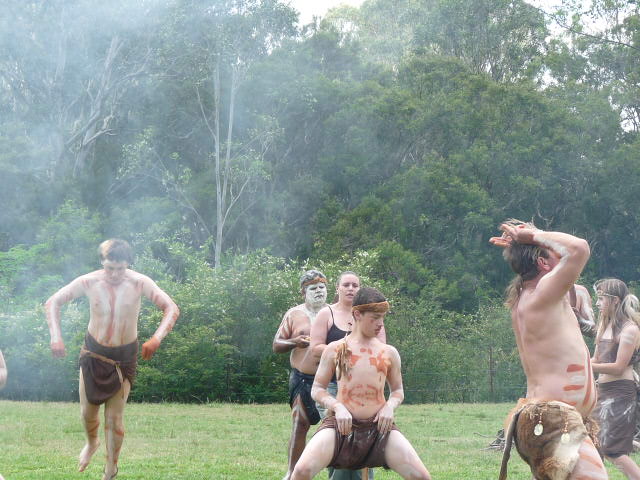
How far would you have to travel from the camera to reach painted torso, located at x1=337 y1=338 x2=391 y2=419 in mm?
5962

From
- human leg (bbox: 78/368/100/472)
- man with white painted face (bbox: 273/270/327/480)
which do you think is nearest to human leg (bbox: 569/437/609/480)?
man with white painted face (bbox: 273/270/327/480)

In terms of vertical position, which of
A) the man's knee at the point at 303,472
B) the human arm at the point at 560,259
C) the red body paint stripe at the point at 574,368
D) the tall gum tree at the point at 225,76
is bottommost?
the man's knee at the point at 303,472

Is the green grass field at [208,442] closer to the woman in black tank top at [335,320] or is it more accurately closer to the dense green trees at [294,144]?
the woman in black tank top at [335,320]

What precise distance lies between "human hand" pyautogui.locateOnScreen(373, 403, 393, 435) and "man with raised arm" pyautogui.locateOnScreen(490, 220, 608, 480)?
84 centimetres

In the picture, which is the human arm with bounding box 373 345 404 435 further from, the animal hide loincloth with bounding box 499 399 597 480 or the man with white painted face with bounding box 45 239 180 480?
the man with white painted face with bounding box 45 239 180 480

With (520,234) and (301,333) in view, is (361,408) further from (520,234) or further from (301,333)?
(301,333)

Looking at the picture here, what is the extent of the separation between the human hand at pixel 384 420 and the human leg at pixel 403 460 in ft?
0.23

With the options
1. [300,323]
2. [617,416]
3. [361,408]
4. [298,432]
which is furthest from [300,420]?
[617,416]

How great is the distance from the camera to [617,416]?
8117 mm

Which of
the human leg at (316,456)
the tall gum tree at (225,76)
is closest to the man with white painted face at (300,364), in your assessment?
the human leg at (316,456)

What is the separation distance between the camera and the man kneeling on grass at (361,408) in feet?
18.9

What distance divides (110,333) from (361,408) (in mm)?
3191

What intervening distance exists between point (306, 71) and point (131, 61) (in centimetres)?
777

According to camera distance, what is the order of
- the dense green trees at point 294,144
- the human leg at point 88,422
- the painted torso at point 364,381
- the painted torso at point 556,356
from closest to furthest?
the painted torso at point 556,356, the painted torso at point 364,381, the human leg at point 88,422, the dense green trees at point 294,144
